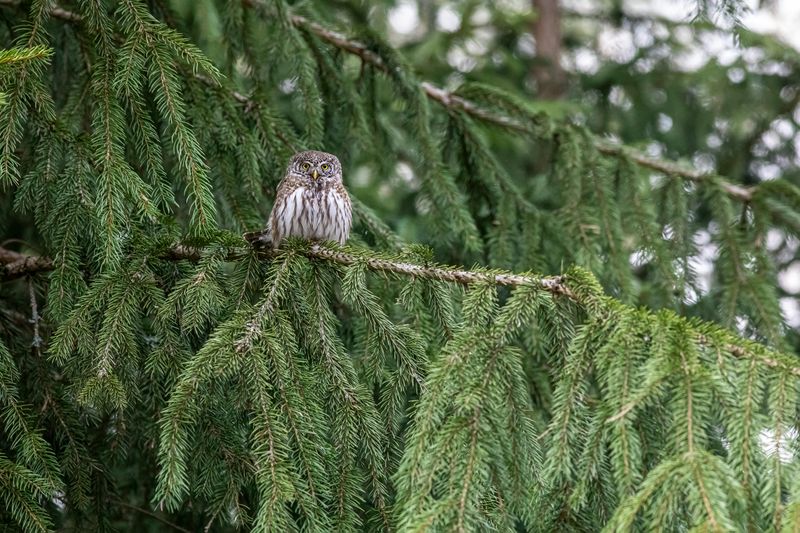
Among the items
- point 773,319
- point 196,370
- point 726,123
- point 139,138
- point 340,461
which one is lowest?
point 726,123

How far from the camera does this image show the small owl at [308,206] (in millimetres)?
3289

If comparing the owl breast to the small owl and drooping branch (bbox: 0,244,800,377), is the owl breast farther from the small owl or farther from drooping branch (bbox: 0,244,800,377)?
drooping branch (bbox: 0,244,800,377)

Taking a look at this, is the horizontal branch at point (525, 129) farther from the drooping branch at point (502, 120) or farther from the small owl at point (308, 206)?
the small owl at point (308, 206)

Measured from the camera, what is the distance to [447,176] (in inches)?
137

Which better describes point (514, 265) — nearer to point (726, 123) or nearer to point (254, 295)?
point (254, 295)

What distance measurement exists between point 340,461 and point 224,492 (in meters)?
0.32

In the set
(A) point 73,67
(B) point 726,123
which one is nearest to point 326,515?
(A) point 73,67

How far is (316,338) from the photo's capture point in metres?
2.42

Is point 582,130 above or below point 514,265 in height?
above

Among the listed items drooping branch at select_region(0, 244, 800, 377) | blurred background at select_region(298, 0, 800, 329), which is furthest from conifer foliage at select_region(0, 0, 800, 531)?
blurred background at select_region(298, 0, 800, 329)

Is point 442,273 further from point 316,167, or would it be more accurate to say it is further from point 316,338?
point 316,167

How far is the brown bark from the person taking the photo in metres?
6.96

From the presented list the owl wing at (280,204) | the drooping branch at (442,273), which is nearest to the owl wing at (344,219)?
the owl wing at (280,204)

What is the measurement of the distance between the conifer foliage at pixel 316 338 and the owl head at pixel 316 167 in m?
0.06
